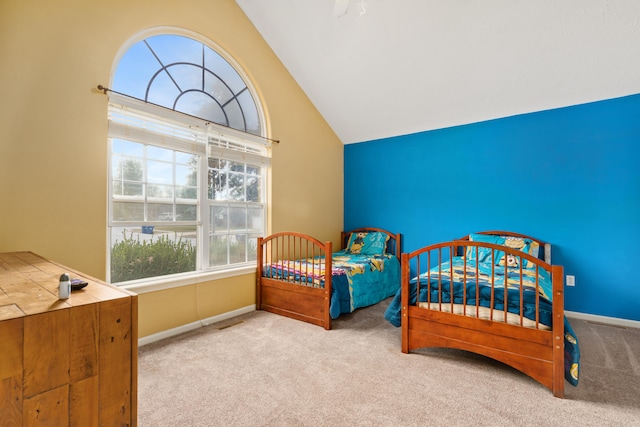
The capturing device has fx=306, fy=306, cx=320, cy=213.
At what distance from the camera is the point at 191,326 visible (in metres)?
2.78

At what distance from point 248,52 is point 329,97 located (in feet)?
3.85

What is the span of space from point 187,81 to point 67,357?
8.85 feet

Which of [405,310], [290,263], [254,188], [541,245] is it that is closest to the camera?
[405,310]

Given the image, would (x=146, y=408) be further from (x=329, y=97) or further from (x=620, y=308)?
(x=620, y=308)

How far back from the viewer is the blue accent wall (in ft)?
9.76

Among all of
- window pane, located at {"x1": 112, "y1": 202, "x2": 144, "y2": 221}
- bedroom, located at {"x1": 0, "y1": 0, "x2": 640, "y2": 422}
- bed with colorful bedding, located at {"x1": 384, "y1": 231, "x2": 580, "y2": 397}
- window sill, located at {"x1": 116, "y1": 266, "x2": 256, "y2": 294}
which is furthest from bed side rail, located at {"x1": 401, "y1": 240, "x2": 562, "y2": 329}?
window pane, located at {"x1": 112, "y1": 202, "x2": 144, "y2": 221}

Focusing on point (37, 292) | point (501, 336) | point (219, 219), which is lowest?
point (501, 336)

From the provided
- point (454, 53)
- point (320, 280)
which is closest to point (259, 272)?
point (320, 280)

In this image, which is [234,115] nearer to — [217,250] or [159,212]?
[159,212]

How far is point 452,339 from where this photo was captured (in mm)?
2139

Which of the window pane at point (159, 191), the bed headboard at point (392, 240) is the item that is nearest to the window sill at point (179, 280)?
the window pane at point (159, 191)

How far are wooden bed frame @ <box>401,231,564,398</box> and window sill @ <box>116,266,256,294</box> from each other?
1.71m

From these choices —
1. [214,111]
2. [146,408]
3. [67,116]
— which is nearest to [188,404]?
[146,408]

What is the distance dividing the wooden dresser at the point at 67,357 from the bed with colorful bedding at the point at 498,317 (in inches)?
72.2
